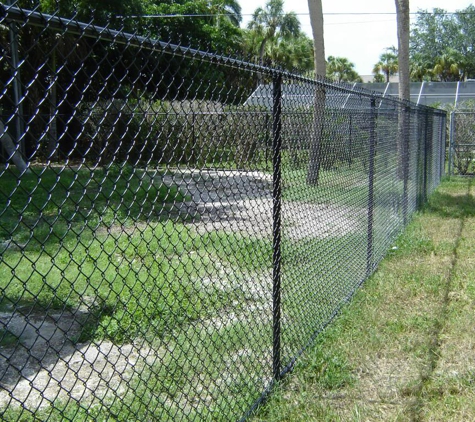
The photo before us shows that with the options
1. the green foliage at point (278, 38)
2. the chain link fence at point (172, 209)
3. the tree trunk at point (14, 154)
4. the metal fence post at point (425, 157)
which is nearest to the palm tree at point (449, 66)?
the green foliage at point (278, 38)

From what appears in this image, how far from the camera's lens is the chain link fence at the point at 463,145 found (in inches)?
691

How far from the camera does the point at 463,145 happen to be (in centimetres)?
1744

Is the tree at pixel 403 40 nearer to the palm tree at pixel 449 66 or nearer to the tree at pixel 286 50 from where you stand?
the tree at pixel 286 50

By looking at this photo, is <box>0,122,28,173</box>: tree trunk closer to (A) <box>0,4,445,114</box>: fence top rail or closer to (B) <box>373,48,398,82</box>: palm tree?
(A) <box>0,4,445,114</box>: fence top rail

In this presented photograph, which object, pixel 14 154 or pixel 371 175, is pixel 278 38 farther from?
pixel 14 154

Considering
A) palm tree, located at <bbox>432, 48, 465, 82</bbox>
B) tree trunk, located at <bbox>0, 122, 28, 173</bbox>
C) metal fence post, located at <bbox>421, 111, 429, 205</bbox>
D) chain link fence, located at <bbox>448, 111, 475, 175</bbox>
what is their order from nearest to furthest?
1. tree trunk, located at <bbox>0, 122, 28, 173</bbox>
2. metal fence post, located at <bbox>421, 111, 429, 205</bbox>
3. chain link fence, located at <bbox>448, 111, 475, 175</bbox>
4. palm tree, located at <bbox>432, 48, 465, 82</bbox>

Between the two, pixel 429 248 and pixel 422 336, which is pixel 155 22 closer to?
pixel 429 248

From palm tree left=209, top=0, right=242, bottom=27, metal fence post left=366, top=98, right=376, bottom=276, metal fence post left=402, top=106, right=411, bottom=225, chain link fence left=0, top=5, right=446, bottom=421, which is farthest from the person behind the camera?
palm tree left=209, top=0, right=242, bottom=27

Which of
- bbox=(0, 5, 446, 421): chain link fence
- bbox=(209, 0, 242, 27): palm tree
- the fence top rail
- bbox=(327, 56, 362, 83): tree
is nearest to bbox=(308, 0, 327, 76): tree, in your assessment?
bbox=(0, 5, 446, 421): chain link fence

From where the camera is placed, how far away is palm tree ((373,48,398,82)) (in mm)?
56697

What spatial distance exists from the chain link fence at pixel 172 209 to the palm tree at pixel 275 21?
3928 cm

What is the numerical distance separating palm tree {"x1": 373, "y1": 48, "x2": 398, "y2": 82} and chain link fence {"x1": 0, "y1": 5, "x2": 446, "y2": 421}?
52.1m

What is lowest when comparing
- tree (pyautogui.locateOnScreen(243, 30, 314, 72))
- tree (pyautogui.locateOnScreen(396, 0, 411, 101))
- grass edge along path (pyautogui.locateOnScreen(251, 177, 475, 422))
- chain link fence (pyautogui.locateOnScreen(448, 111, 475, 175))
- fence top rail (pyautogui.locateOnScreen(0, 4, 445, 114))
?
grass edge along path (pyautogui.locateOnScreen(251, 177, 475, 422))

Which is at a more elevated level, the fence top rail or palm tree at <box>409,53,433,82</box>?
palm tree at <box>409,53,433,82</box>
